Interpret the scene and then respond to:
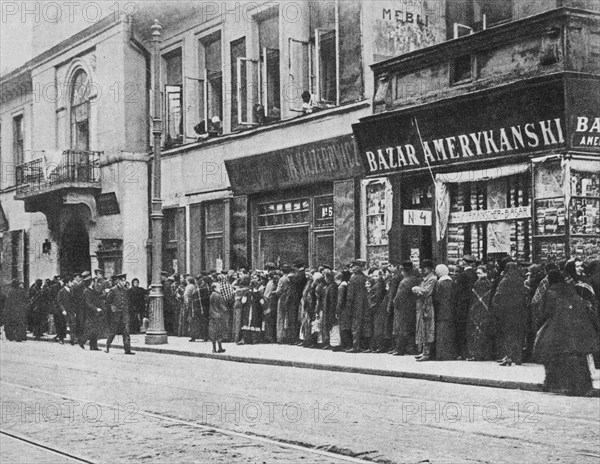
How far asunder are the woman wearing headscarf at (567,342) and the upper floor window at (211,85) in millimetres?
16546

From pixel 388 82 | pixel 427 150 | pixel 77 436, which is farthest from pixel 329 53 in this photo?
pixel 77 436

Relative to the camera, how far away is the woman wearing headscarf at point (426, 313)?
52.7 feet

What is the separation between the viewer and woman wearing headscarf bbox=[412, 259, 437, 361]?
52.7 ft

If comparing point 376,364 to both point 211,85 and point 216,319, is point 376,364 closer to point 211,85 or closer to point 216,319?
point 216,319

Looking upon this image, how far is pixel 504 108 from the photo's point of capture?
17.5m

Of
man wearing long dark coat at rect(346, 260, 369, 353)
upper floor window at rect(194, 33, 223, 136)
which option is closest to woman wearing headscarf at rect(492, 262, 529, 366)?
man wearing long dark coat at rect(346, 260, 369, 353)

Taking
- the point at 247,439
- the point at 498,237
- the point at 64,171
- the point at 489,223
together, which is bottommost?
the point at 247,439

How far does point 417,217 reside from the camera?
1927 centimetres

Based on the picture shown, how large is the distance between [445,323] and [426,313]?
40 centimetres

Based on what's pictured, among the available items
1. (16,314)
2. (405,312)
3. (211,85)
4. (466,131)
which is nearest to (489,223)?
(466,131)

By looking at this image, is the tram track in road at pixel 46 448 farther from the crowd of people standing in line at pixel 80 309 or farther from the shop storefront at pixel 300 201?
the shop storefront at pixel 300 201

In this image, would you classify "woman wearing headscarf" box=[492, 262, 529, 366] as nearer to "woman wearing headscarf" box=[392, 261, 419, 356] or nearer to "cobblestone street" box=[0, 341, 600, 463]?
"cobblestone street" box=[0, 341, 600, 463]

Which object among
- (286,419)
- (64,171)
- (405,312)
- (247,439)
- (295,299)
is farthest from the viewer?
(64,171)

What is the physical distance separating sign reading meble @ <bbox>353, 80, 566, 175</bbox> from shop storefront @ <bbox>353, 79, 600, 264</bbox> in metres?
0.02
